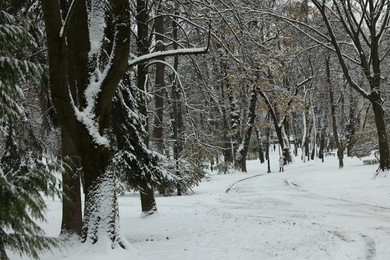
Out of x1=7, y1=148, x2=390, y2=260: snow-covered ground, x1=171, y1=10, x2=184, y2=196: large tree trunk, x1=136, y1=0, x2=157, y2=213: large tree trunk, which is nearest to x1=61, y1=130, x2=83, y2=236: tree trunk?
x1=7, y1=148, x2=390, y2=260: snow-covered ground

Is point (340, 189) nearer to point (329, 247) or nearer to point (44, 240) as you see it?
point (329, 247)

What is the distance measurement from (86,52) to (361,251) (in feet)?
21.1

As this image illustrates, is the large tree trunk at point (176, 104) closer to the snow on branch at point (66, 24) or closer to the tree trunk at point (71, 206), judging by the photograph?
the tree trunk at point (71, 206)

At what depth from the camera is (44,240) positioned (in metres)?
5.20

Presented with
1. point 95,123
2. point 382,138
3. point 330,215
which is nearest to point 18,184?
point 95,123

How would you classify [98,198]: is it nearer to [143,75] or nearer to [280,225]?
[280,225]

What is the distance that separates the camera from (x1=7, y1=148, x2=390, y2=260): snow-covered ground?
8.10m

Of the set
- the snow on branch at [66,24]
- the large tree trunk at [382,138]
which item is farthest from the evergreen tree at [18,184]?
the large tree trunk at [382,138]

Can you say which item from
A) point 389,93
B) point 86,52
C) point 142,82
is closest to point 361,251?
point 86,52

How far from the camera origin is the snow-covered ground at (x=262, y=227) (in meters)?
8.10

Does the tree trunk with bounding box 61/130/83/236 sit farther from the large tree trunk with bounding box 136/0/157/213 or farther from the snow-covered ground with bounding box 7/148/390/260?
the large tree trunk with bounding box 136/0/157/213

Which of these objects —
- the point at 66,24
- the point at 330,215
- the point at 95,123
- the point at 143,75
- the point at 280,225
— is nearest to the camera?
the point at 66,24

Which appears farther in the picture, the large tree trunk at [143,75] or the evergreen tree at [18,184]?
the large tree trunk at [143,75]

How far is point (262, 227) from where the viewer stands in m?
11.0
